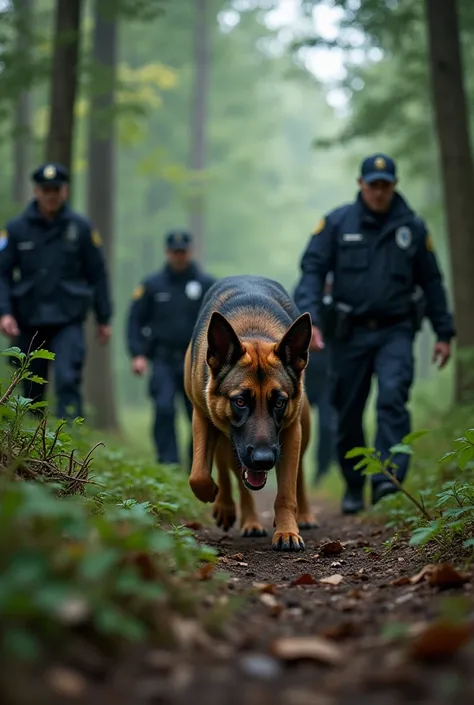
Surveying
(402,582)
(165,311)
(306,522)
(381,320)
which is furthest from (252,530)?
(165,311)

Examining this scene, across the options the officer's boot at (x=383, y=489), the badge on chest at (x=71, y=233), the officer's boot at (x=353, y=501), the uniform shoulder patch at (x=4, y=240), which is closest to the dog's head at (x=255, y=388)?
the officer's boot at (x=383, y=489)

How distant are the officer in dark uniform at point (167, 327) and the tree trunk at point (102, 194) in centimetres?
471

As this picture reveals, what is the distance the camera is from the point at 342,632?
2.59 m

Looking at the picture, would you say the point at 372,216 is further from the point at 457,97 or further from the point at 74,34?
the point at 74,34

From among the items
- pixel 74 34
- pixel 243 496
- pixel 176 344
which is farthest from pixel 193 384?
pixel 74 34

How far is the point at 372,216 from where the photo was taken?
280 inches

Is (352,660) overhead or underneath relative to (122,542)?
underneath

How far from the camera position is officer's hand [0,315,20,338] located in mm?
7258

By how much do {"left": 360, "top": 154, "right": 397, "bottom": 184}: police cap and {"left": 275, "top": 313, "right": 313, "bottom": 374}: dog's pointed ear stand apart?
263cm

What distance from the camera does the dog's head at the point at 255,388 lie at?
452 centimetres

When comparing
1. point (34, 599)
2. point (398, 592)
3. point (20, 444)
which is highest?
point (20, 444)

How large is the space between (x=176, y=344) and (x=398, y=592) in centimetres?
680

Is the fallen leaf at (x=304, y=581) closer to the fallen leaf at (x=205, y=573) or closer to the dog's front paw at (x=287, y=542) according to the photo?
the fallen leaf at (x=205, y=573)

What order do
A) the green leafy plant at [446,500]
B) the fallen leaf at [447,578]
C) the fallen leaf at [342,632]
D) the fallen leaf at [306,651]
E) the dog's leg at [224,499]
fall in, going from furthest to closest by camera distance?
the dog's leg at [224,499] → the green leafy plant at [446,500] → the fallen leaf at [447,578] → the fallen leaf at [342,632] → the fallen leaf at [306,651]
